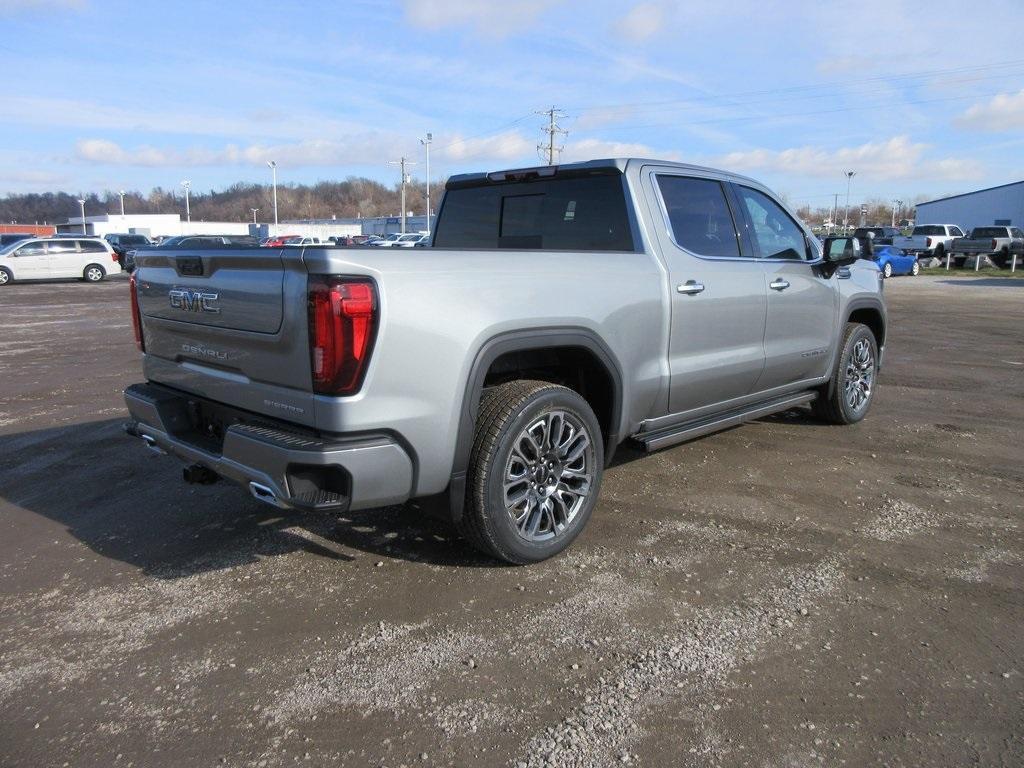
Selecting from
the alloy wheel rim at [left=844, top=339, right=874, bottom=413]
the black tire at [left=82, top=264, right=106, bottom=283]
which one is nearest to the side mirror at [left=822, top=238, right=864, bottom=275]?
the alloy wheel rim at [left=844, top=339, right=874, bottom=413]

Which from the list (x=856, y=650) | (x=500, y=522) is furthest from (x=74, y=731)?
(x=856, y=650)

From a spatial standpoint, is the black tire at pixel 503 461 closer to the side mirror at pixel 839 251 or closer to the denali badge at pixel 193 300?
the denali badge at pixel 193 300

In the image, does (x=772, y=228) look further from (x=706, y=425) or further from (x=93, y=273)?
(x=93, y=273)

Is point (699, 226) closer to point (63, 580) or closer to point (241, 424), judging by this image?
point (241, 424)

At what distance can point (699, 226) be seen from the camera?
181 inches

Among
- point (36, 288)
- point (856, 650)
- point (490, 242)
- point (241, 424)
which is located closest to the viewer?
point (856, 650)

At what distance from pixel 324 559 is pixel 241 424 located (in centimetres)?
91

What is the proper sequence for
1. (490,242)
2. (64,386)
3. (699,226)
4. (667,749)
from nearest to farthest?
(667,749) → (699,226) → (490,242) → (64,386)

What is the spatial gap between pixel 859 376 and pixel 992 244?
33.5m

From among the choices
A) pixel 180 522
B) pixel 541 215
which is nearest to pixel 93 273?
pixel 180 522

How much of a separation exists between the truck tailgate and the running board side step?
202cm

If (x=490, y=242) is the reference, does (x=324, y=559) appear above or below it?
below

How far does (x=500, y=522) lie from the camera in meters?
3.42

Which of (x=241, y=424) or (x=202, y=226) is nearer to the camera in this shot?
(x=241, y=424)
